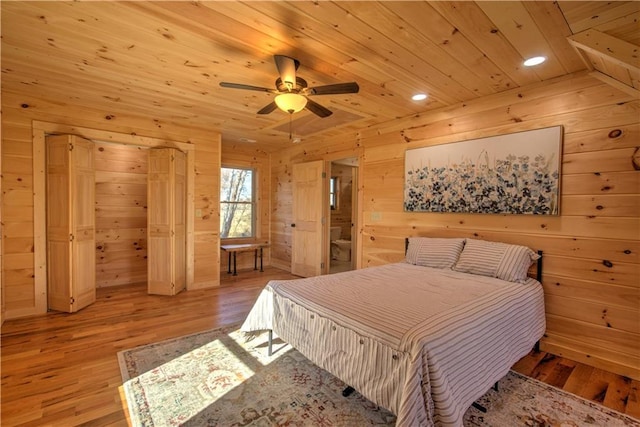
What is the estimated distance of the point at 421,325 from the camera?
5.39 feet

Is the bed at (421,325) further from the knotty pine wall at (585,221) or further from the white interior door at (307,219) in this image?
the white interior door at (307,219)

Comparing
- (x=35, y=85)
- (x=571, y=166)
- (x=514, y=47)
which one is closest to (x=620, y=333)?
(x=571, y=166)

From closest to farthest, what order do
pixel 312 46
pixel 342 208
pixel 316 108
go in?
pixel 312 46
pixel 316 108
pixel 342 208

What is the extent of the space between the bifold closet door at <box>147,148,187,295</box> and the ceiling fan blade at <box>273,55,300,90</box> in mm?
2586

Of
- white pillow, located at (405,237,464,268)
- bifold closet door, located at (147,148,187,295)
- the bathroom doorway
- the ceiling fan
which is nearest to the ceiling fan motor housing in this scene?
the ceiling fan

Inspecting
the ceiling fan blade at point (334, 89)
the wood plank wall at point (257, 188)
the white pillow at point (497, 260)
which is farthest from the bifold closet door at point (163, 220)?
the white pillow at point (497, 260)

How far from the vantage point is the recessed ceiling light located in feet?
7.59

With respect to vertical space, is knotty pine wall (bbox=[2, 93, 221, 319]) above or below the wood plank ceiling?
below

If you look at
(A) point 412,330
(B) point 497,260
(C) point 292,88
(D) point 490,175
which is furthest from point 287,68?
(B) point 497,260

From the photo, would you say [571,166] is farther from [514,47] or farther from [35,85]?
[35,85]

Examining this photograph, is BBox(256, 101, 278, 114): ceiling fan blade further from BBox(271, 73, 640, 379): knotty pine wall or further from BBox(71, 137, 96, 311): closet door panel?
BBox(71, 137, 96, 311): closet door panel

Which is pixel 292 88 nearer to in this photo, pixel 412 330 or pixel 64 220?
pixel 412 330

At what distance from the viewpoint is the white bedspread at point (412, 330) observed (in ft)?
4.79

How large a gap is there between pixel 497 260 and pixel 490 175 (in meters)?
0.88
